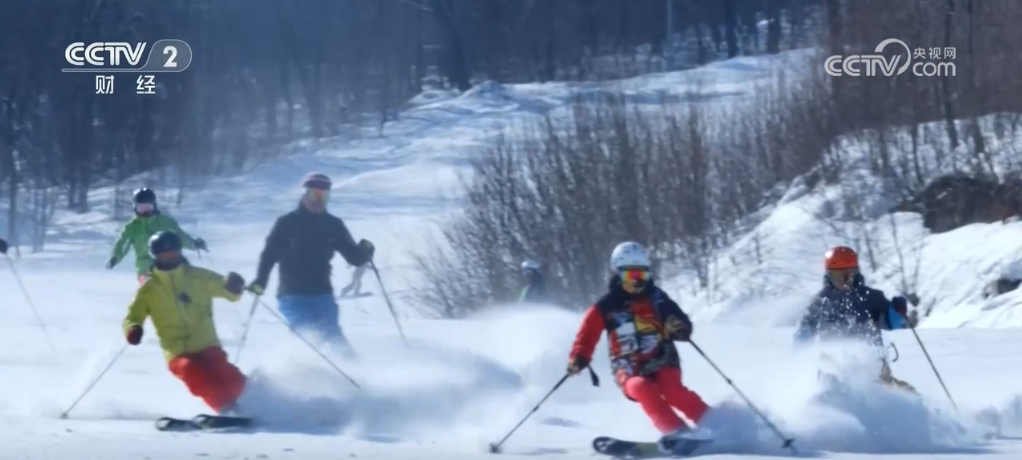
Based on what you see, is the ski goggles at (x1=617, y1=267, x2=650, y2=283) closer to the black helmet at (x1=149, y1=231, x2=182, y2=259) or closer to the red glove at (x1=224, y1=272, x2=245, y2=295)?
the red glove at (x1=224, y1=272, x2=245, y2=295)

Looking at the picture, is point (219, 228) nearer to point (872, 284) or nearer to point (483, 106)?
point (483, 106)

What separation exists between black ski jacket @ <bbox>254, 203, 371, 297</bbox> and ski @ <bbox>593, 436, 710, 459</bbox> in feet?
12.8

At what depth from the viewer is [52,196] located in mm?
42719

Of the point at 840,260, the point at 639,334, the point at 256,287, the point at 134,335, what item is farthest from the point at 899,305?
the point at 134,335

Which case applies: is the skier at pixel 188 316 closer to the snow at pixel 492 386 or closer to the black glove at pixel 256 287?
the snow at pixel 492 386

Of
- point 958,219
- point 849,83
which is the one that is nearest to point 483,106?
point 849,83

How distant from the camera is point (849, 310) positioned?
32.4 ft

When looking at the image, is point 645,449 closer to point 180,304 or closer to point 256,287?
point 180,304

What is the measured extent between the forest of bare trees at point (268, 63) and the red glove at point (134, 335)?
26.5m

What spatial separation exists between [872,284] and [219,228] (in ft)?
69.6

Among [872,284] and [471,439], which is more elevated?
[471,439]

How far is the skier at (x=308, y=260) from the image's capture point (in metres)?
11.6

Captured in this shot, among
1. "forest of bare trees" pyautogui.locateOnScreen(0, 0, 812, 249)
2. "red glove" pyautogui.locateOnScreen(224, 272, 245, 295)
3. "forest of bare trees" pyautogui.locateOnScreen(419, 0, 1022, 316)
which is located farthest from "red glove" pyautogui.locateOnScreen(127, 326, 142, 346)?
"forest of bare trees" pyautogui.locateOnScreen(0, 0, 812, 249)

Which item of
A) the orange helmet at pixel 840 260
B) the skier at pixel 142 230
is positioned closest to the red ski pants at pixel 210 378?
the orange helmet at pixel 840 260
